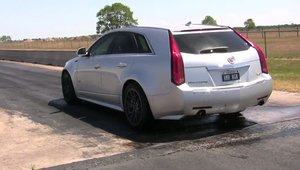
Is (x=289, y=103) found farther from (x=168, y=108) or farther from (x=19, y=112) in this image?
(x=19, y=112)

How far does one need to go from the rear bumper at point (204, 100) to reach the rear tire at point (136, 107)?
7.3 inches

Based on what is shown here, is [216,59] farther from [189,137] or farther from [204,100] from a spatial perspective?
[189,137]

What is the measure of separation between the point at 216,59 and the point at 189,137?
3.80 ft

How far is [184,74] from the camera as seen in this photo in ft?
22.3

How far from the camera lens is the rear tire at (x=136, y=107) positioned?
731 cm

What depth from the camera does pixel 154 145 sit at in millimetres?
6578

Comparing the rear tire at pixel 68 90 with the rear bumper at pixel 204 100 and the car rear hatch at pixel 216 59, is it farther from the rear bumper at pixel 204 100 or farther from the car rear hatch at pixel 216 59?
the car rear hatch at pixel 216 59

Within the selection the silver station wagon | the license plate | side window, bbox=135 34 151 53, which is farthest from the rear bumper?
side window, bbox=135 34 151 53

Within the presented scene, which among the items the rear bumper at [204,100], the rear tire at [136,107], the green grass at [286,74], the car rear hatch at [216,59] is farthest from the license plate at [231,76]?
the green grass at [286,74]

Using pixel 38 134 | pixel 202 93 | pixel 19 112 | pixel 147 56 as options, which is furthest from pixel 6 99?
pixel 202 93

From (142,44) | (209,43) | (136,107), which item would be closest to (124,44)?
(142,44)

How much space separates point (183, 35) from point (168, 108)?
3.67 feet

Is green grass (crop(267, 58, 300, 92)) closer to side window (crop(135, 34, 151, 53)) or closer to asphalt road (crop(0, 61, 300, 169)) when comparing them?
asphalt road (crop(0, 61, 300, 169))

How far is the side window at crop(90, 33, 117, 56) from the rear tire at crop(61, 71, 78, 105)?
1.24 meters
